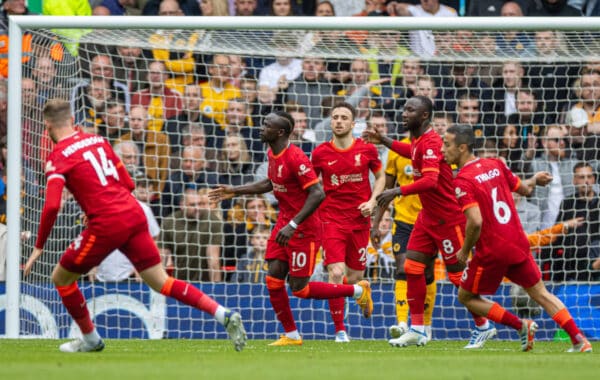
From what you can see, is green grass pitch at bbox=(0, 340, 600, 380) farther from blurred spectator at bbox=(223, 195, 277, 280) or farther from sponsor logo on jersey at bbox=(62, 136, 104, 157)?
blurred spectator at bbox=(223, 195, 277, 280)

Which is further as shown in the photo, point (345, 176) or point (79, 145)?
point (345, 176)

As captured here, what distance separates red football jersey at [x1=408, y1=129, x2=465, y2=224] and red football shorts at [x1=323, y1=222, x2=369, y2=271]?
96 cm

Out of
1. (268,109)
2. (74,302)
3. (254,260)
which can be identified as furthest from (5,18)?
(74,302)

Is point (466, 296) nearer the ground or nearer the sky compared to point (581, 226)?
nearer the ground

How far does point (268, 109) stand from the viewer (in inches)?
575

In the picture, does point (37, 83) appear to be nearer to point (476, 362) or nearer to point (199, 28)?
point (199, 28)

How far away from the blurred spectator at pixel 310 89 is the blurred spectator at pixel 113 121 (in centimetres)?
217

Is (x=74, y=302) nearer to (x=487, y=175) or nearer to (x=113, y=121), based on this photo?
(x=487, y=175)

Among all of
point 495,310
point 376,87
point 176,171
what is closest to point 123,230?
point 495,310

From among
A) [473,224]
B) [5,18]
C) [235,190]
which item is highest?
[5,18]

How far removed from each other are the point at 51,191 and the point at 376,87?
275 inches

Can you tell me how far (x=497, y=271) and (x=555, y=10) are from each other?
24.6 feet

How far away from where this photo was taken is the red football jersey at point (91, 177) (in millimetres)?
8719

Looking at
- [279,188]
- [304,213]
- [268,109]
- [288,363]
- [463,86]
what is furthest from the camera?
[463,86]
